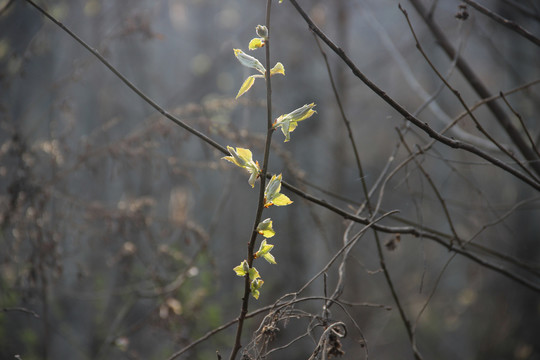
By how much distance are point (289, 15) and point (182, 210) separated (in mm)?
2498

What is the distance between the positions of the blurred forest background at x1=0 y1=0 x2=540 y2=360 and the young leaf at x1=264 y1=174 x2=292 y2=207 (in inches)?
11.9

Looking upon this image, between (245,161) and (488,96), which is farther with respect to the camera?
(488,96)

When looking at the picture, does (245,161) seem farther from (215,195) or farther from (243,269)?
(215,195)

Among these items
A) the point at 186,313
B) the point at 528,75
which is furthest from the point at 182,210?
the point at 528,75

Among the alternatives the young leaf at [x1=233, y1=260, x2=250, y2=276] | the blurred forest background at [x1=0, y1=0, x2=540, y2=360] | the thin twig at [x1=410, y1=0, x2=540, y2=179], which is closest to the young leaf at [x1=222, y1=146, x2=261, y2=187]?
the young leaf at [x1=233, y1=260, x2=250, y2=276]

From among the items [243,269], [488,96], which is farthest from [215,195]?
[243,269]

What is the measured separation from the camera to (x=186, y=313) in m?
2.58

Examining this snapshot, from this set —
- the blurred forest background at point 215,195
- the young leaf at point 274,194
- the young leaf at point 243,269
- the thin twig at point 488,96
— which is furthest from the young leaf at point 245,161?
the thin twig at point 488,96

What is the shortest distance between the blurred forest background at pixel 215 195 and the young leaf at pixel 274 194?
30 cm

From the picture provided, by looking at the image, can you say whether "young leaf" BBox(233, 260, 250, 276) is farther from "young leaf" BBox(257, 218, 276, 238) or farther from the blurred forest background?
the blurred forest background

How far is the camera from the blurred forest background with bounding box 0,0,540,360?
5.26ft

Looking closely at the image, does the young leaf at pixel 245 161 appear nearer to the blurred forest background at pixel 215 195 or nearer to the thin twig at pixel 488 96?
the blurred forest background at pixel 215 195

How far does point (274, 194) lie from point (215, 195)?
5679 millimetres

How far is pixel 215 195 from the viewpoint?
6324 mm
